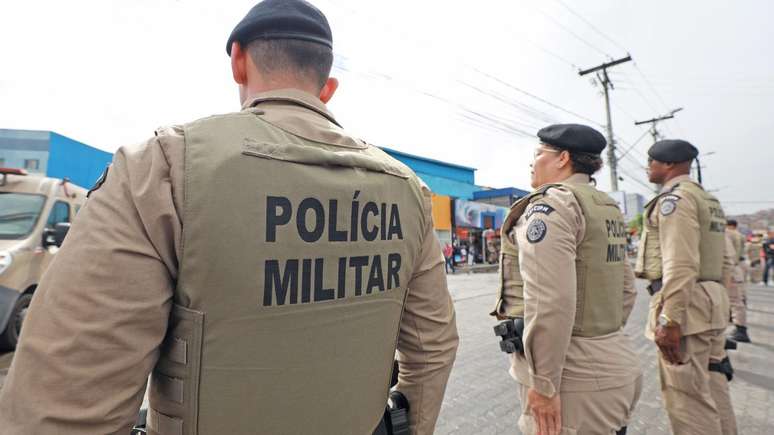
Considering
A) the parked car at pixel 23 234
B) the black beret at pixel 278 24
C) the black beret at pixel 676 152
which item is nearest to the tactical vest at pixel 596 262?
the black beret at pixel 278 24

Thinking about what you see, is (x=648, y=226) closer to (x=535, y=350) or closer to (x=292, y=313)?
(x=535, y=350)

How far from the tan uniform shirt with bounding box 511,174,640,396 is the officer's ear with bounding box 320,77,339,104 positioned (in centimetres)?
105

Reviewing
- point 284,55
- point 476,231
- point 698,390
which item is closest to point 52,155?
point 284,55

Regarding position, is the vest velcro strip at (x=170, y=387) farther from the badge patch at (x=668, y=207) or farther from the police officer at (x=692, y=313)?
the badge patch at (x=668, y=207)

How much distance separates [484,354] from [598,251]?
3.36m

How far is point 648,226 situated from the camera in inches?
120

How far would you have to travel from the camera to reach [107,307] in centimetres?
73

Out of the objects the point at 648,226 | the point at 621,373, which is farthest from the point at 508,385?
the point at 621,373

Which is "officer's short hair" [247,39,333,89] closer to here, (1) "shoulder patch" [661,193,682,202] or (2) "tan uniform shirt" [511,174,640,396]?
(2) "tan uniform shirt" [511,174,640,396]

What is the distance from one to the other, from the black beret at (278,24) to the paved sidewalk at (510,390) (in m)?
2.77

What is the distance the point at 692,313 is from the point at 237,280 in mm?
2956

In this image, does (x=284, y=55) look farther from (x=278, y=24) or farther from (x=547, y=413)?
(x=547, y=413)

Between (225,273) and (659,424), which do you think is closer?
(225,273)

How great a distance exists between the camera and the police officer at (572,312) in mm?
1656
